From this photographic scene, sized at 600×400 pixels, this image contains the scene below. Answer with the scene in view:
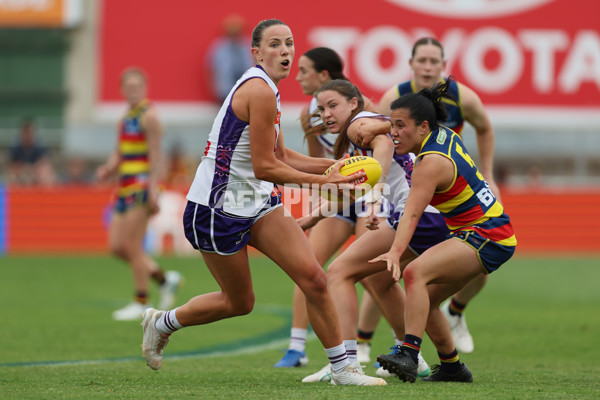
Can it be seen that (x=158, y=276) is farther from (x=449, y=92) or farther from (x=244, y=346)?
(x=449, y=92)

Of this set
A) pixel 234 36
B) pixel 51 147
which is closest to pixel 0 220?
pixel 51 147

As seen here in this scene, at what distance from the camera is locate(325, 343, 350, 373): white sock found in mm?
6035

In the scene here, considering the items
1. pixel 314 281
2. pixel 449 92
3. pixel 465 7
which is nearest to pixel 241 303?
pixel 314 281

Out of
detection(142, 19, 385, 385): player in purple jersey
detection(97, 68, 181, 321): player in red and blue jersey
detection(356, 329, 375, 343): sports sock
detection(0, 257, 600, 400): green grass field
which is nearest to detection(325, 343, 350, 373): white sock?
detection(142, 19, 385, 385): player in purple jersey

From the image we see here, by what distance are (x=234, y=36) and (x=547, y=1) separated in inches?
360

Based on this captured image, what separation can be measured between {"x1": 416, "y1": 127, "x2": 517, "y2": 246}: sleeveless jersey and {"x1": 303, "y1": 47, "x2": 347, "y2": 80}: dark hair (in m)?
1.43

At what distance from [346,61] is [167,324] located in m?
19.3

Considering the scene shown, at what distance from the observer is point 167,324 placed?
6.41 m

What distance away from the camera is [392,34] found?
2566cm

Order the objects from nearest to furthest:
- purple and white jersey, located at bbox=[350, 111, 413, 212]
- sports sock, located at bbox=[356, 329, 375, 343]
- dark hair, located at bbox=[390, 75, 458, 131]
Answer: dark hair, located at bbox=[390, 75, 458, 131] → purple and white jersey, located at bbox=[350, 111, 413, 212] → sports sock, located at bbox=[356, 329, 375, 343]

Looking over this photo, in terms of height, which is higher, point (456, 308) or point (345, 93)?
point (345, 93)

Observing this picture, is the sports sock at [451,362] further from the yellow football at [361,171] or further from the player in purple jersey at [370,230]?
the yellow football at [361,171]

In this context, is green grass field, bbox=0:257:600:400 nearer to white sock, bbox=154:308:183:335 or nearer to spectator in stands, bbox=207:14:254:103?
white sock, bbox=154:308:183:335

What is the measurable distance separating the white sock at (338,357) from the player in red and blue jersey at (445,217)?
333mm
